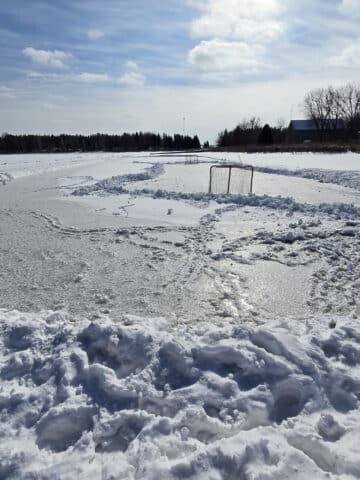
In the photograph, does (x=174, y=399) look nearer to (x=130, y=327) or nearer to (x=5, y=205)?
(x=130, y=327)

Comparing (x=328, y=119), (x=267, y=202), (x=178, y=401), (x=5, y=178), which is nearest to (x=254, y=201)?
(x=267, y=202)

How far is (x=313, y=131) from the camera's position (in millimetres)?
79062

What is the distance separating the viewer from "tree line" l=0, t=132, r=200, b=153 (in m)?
99.6

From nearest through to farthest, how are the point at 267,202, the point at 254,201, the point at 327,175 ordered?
1. the point at 267,202
2. the point at 254,201
3. the point at 327,175

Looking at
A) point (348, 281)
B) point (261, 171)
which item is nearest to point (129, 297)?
point (348, 281)

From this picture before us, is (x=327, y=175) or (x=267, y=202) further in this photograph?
(x=327, y=175)

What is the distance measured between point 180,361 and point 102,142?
11492cm

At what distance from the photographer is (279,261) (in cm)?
586

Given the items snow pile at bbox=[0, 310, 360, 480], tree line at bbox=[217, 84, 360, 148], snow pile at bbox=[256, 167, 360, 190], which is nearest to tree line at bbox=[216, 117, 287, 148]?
tree line at bbox=[217, 84, 360, 148]

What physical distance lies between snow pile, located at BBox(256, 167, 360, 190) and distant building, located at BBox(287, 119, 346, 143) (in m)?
52.5

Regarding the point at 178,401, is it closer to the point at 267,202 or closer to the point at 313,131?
the point at 267,202

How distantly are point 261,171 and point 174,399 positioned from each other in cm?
2396

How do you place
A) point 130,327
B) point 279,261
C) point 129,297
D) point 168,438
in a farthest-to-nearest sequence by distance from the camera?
point 279,261, point 129,297, point 130,327, point 168,438

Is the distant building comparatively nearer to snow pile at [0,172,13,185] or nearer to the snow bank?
snow pile at [0,172,13,185]
